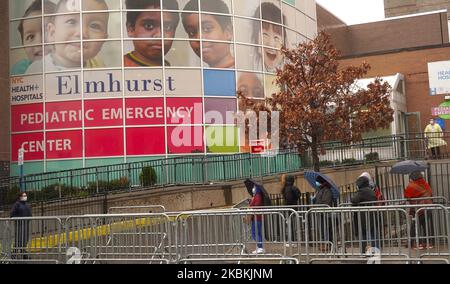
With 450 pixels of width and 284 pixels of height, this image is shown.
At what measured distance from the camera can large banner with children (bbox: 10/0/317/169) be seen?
896 inches

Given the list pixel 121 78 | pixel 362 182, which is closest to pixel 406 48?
pixel 121 78

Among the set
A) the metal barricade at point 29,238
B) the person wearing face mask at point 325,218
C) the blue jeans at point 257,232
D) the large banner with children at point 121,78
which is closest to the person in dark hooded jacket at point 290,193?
the person wearing face mask at point 325,218

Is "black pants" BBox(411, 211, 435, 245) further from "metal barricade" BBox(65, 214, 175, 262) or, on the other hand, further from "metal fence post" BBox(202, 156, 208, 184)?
"metal fence post" BBox(202, 156, 208, 184)

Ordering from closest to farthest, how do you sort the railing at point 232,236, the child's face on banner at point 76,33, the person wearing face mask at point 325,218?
the railing at point 232,236, the person wearing face mask at point 325,218, the child's face on banner at point 76,33

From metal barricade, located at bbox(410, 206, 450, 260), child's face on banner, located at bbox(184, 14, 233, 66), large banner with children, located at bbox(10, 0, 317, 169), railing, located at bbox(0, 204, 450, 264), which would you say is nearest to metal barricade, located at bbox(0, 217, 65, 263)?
railing, located at bbox(0, 204, 450, 264)

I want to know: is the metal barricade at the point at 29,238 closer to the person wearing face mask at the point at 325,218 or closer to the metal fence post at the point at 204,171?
the person wearing face mask at the point at 325,218

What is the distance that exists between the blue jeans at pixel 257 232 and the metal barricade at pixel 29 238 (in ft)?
11.1

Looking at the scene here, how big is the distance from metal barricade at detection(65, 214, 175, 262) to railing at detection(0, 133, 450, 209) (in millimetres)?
8417

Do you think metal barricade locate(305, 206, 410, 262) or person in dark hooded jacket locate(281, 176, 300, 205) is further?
person in dark hooded jacket locate(281, 176, 300, 205)

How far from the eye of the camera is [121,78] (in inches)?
901

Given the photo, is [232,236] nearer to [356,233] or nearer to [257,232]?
[257,232]

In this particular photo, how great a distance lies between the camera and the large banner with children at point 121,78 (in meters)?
22.8
